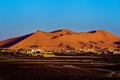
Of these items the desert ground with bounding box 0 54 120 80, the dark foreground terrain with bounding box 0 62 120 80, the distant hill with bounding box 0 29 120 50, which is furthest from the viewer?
the distant hill with bounding box 0 29 120 50

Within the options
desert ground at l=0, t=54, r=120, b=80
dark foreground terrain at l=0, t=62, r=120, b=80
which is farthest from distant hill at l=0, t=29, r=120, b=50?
dark foreground terrain at l=0, t=62, r=120, b=80

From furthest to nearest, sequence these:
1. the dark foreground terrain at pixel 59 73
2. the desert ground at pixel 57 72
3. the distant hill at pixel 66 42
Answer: the distant hill at pixel 66 42, the desert ground at pixel 57 72, the dark foreground terrain at pixel 59 73

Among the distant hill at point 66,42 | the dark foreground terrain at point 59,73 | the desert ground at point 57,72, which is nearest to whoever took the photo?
the dark foreground terrain at point 59,73

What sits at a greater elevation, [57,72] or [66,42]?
[66,42]

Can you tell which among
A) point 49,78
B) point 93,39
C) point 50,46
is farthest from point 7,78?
point 93,39

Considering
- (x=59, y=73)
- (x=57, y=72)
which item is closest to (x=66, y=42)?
(x=57, y=72)

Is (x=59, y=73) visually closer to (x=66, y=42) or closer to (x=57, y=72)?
(x=57, y=72)

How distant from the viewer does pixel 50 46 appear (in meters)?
172

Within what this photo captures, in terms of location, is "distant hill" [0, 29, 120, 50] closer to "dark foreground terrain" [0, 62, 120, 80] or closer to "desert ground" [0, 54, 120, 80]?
"desert ground" [0, 54, 120, 80]

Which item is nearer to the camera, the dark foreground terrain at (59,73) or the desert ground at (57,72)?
the dark foreground terrain at (59,73)

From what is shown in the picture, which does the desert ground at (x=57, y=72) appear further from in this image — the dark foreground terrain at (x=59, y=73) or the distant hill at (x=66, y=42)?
the distant hill at (x=66, y=42)

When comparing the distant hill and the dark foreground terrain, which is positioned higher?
the distant hill

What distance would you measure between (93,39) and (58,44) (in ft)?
99.5

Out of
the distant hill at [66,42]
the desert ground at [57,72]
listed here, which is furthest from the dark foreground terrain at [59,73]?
the distant hill at [66,42]
